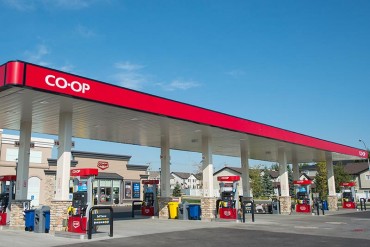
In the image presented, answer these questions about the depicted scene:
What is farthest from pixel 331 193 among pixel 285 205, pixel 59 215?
pixel 59 215

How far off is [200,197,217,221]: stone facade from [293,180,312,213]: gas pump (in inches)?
367

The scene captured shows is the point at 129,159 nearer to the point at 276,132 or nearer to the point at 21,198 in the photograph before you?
the point at 276,132

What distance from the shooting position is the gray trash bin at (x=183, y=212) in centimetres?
2289

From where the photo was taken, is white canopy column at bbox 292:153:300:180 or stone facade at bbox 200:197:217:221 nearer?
stone facade at bbox 200:197:217:221

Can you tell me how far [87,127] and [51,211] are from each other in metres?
6.06

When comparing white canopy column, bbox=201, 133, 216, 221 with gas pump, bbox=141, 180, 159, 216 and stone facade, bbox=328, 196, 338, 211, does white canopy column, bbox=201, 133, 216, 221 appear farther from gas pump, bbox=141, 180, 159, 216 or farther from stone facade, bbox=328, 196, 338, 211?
stone facade, bbox=328, 196, 338, 211

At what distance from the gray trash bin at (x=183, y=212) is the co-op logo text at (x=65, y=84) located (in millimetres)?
11925

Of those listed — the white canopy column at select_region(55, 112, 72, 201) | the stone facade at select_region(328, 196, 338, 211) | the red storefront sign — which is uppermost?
the red storefront sign

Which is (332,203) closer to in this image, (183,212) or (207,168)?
(207,168)

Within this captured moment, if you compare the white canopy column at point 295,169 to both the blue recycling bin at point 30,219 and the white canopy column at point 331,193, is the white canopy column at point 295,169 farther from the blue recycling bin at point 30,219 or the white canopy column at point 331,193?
the blue recycling bin at point 30,219

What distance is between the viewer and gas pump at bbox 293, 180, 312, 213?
28347mm

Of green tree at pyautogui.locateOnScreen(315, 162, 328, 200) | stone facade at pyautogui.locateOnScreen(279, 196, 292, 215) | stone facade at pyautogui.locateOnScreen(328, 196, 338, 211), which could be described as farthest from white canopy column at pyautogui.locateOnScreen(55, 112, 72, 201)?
green tree at pyautogui.locateOnScreen(315, 162, 328, 200)

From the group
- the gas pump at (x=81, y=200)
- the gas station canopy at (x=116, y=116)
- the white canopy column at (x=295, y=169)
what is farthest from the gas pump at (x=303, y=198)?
the gas pump at (x=81, y=200)

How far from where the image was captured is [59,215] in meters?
15.3
